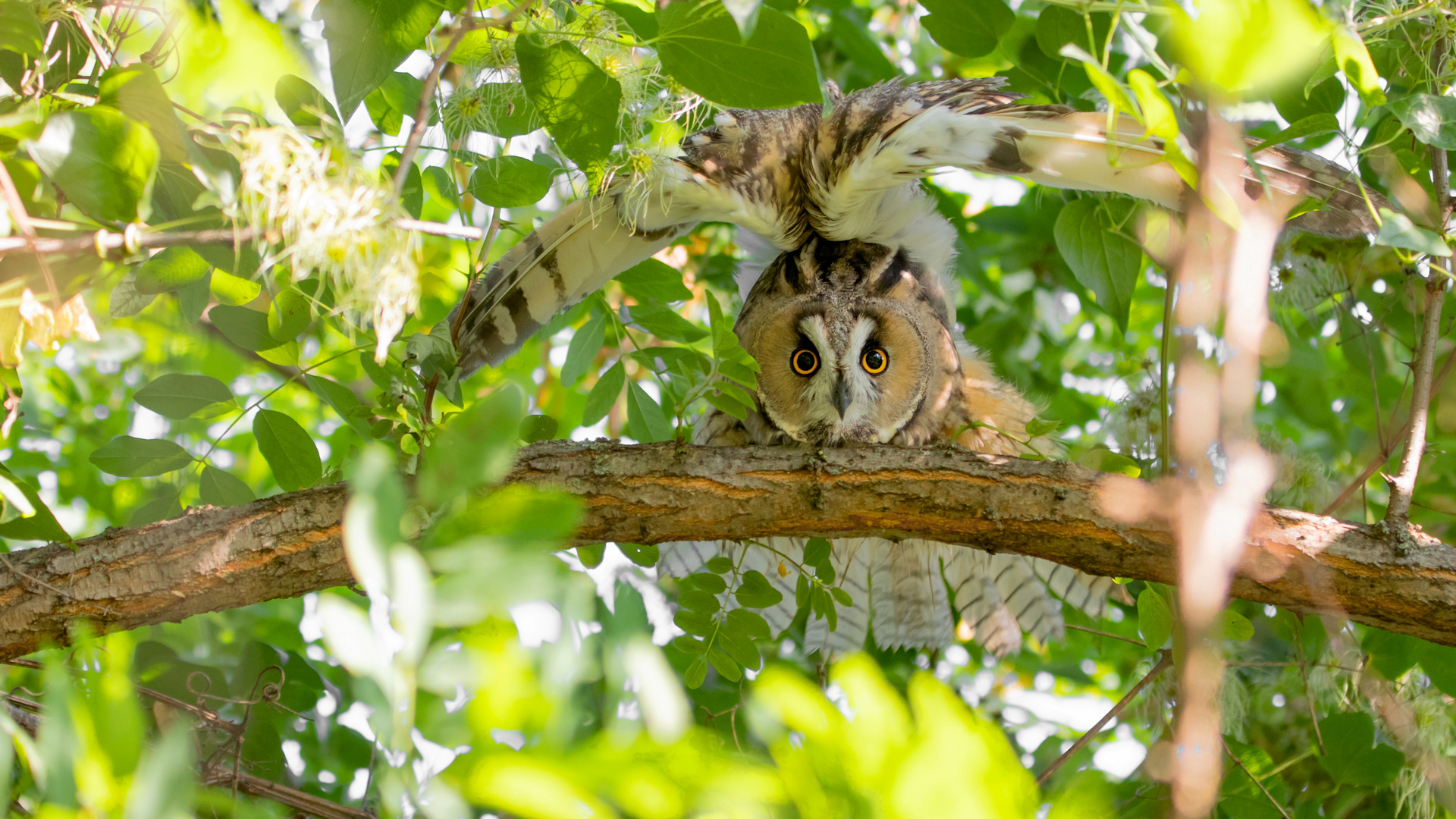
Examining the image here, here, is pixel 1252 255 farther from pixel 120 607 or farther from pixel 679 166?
pixel 120 607

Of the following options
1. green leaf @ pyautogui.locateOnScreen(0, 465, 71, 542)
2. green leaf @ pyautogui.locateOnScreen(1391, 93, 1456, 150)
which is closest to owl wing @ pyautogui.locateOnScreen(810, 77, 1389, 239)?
green leaf @ pyautogui.locateOnScreen(1391, 93, 1456, 150)

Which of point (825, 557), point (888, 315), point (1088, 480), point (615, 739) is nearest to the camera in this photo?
point (615, 739)

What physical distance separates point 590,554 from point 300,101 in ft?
3.56

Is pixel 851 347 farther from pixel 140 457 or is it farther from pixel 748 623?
pixel 140 457

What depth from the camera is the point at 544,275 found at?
205 cm

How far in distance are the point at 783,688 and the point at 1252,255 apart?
28.6 inches

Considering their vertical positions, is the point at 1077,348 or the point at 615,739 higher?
the point at 1077,348

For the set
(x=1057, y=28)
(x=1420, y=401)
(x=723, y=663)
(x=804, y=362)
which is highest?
(x=1057, y=28)

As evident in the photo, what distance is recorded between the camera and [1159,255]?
5.48ft

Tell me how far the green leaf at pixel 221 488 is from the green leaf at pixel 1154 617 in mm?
1679

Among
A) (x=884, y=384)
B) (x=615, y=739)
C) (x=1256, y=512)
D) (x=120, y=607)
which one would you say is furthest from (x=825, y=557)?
(x=615, y=739)

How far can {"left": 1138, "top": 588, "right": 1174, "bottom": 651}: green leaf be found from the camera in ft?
5.50

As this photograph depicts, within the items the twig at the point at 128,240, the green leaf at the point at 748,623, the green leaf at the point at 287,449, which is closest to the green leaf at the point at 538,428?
the green leaf at the point at 287,449

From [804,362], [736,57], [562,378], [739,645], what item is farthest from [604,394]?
[736,57]
